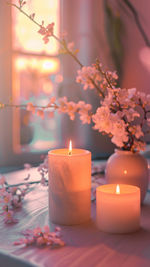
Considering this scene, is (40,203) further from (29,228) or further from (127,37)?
(127,37)

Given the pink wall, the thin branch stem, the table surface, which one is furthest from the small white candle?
the thin branch stem

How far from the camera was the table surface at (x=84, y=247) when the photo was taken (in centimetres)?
51

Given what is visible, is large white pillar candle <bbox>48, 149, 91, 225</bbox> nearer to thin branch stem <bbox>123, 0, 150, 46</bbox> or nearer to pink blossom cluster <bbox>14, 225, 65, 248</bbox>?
pink blossom cluster <bbox>14, 225, 65, 248</bbox>

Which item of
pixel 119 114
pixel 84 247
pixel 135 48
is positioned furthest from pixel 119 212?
pixel 135 48

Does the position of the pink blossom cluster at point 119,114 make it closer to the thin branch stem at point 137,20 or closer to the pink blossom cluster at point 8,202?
the pink blossom cluster at point 8,202

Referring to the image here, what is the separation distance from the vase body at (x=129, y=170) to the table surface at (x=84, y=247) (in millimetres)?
93

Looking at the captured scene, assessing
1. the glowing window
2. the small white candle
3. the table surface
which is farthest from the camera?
the glowing window

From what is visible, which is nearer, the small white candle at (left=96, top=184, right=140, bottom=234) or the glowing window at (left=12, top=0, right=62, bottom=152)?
the small white candle at (left=96, top=184, right=140, bottom=234)

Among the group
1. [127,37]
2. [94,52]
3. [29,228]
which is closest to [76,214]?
[29,228]

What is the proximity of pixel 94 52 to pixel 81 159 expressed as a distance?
1.23m

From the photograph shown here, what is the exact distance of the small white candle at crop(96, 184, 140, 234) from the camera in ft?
2.05

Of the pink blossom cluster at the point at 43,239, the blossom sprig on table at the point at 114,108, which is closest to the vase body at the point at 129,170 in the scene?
the blossom sprig on table at the point at 114,108

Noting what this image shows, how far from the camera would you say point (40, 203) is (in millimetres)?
813

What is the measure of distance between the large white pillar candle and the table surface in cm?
2
